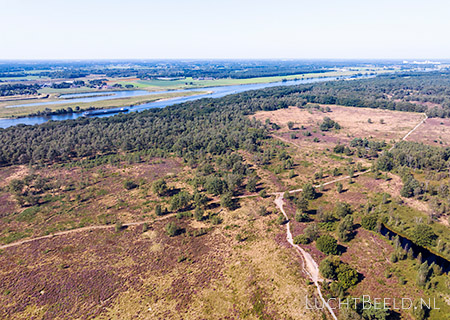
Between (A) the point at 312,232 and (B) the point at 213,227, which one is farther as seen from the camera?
(B) the point at 213,227

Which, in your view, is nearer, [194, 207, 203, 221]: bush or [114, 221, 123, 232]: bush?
[114, 221, 123, 232]: bush

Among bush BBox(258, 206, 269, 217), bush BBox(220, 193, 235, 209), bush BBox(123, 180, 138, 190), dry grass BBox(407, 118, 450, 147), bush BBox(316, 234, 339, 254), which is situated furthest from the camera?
dry grass BBox(407, 118, 450, 147)

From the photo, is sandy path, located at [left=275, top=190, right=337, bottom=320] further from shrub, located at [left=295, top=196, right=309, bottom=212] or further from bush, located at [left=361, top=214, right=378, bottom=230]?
bush, located at [left=361, top=214, right=378, bottom=230]

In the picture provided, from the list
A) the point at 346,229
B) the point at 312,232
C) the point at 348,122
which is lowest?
the point at 346,229

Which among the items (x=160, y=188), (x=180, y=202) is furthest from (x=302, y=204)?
(x=160, y=188)

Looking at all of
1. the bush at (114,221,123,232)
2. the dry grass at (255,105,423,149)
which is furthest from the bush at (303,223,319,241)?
the dry grass at (255,105,423,149)

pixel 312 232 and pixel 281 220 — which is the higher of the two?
pixel 312 232

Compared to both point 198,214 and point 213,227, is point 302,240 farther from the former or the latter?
point 198,214

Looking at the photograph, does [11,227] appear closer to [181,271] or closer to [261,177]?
[181,271]

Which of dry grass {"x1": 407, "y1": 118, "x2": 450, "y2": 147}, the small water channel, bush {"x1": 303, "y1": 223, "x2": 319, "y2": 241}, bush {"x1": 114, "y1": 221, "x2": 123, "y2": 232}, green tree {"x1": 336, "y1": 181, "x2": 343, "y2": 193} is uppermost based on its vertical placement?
dry grass {"x1": 407, "y1": 118, "x2": 450, "y2": 147}
